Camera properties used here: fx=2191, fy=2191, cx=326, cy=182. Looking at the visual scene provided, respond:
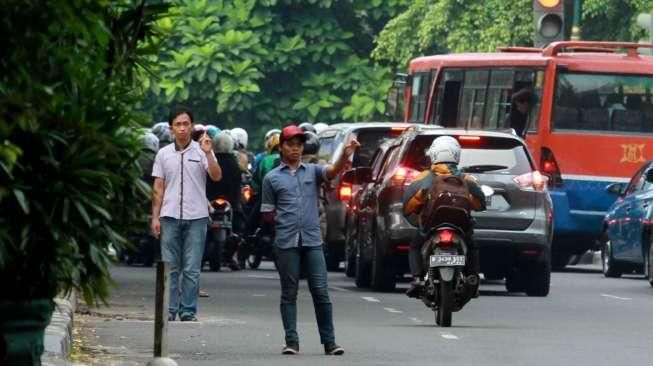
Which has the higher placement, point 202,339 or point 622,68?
point 622,68

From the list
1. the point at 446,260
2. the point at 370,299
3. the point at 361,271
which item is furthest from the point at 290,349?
the point at 361,271

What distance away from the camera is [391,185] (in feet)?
72.8

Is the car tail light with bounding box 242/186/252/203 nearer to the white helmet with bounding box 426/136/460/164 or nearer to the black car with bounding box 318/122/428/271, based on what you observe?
the black car with bounding box 318/122/428/271

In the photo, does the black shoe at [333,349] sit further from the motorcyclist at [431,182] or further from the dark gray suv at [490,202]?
the dark gray suv at [490,202]

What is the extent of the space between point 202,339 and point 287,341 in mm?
1326

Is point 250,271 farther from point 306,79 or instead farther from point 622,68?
point 306,79

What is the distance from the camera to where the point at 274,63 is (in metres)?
54.8

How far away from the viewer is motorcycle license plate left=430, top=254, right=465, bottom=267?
17641 millimetres

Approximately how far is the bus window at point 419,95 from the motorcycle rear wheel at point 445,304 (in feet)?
58.9

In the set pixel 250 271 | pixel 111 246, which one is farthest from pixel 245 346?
pixel 250 271

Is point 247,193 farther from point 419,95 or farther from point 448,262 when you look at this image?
point 448,262

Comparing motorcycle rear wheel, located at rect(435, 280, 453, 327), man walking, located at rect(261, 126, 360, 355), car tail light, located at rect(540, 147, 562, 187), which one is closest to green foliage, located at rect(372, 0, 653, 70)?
car tail light, located at rect(540, 147, 562, 187)

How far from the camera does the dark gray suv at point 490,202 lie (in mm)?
22109

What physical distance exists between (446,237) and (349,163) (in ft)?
26.8
